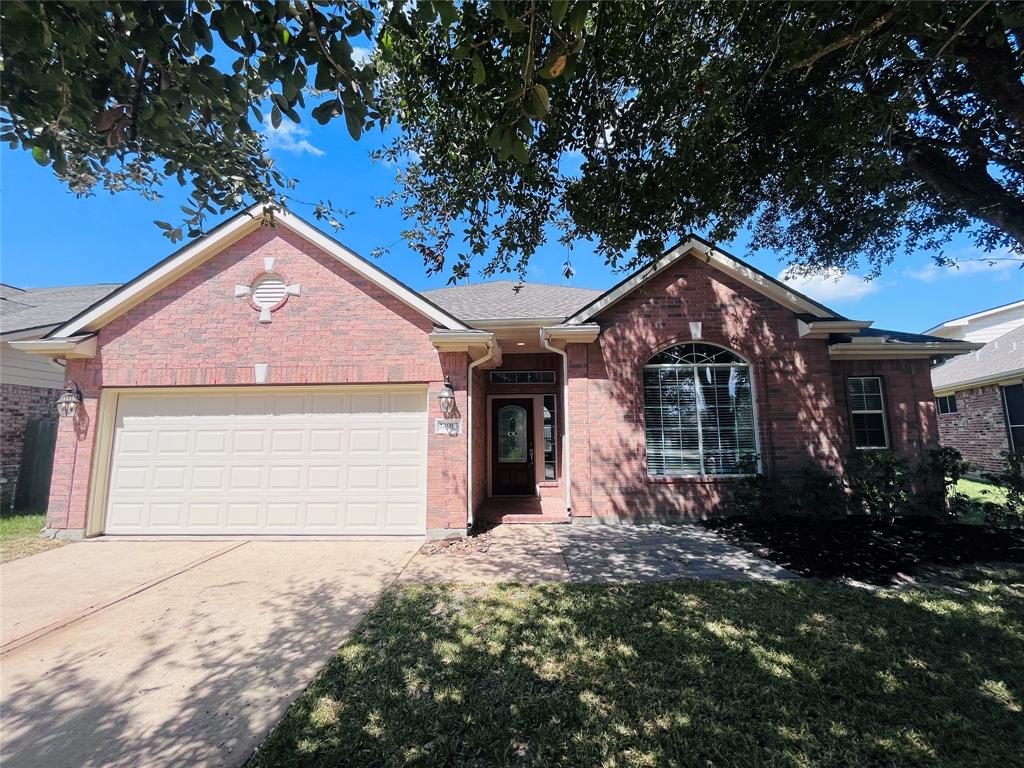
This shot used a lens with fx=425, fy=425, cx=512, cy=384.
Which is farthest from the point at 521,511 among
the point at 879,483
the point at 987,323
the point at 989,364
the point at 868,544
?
the point at 987,323

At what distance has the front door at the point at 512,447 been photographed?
1148cm

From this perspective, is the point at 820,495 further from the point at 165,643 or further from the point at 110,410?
the point at 110,410

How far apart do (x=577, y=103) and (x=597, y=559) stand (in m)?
6.30

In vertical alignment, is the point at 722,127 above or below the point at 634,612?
above

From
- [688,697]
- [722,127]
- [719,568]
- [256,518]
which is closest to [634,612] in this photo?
[688,697]

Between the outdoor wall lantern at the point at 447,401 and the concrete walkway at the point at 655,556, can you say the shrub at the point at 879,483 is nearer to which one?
the concrete walkway at the point at 655,556

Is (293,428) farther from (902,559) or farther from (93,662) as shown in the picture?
(902,559)

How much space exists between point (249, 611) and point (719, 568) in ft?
19.3

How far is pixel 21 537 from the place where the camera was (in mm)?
7633

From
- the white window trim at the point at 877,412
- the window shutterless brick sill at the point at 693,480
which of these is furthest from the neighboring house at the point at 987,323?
the window shutterless brick sill at the point at 693,480

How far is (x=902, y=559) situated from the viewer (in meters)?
6.07

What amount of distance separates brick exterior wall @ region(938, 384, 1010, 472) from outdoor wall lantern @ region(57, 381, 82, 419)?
2319cm

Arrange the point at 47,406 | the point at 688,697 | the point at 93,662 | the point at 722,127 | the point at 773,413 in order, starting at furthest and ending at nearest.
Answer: the point at 47,406
the point at 773,413
the point at 722,127
the point at 93,662
the point at 688,697

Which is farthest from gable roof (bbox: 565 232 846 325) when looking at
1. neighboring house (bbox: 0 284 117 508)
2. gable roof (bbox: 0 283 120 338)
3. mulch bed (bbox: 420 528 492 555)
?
gable roof (bbox: 0 283 120 338)
